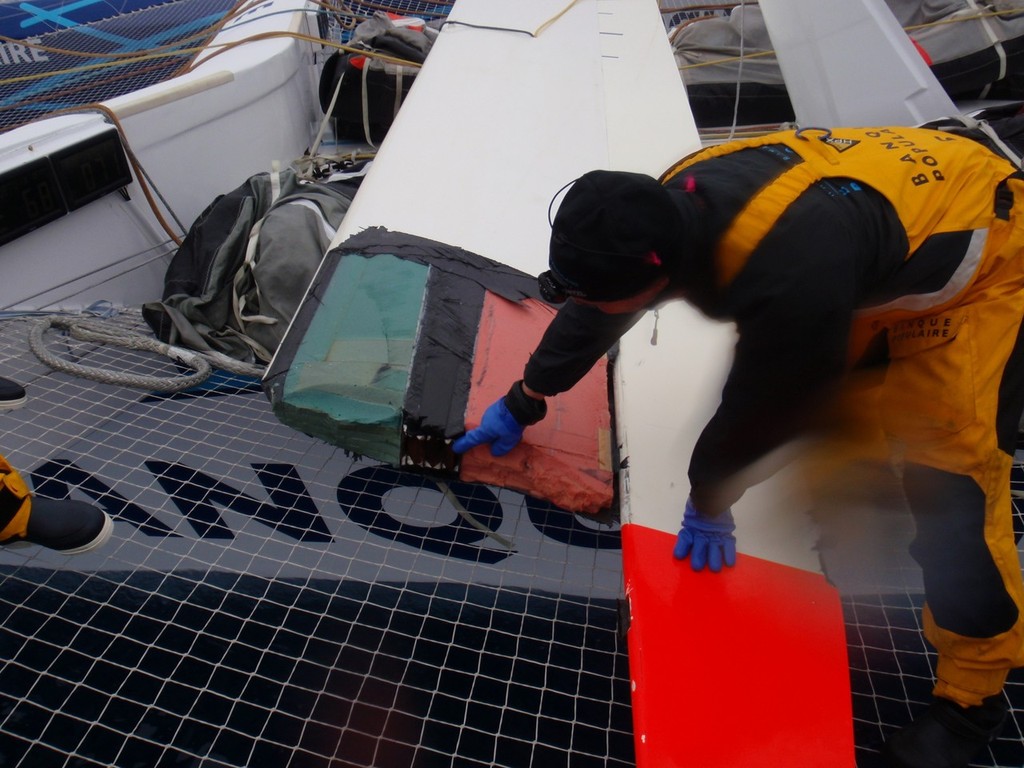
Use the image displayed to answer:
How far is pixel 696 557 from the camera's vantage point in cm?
102

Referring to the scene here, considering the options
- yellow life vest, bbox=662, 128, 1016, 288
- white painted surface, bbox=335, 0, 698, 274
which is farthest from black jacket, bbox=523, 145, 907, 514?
white painted surface, bbox=335, 0, 698, 274

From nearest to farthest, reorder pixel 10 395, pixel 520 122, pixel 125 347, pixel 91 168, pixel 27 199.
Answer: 1. pixel 10 395
2. pixel 125 347
3. pixel 27 199
4. pixel 91 168
5. pixel 520 122

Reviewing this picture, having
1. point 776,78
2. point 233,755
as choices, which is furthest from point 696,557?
point 776,78

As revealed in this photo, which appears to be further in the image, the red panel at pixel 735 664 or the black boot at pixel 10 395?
the black boot at pixel 10 395

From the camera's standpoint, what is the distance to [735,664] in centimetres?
93

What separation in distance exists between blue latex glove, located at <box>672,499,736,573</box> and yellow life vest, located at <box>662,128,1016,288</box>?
1.20 ft

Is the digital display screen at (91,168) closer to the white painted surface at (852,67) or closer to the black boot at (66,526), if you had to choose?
the black boot at (66,526)

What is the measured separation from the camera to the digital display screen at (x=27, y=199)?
1541 mm

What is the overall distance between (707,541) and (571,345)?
34cm

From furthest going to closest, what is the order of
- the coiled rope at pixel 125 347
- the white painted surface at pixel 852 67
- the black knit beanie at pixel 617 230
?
the white painted surface at pixel 852 67, the coiled rope at pixel 125 347, the black knit beanie at pixel 617 230

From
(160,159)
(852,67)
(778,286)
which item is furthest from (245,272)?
(852,67)

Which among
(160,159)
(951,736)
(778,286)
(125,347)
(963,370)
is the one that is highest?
(778,286)

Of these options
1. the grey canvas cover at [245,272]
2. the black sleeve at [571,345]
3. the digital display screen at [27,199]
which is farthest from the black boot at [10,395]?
the black sleeve at [571,345]

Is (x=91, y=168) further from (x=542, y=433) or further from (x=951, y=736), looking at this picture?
(x=951, y=736)
